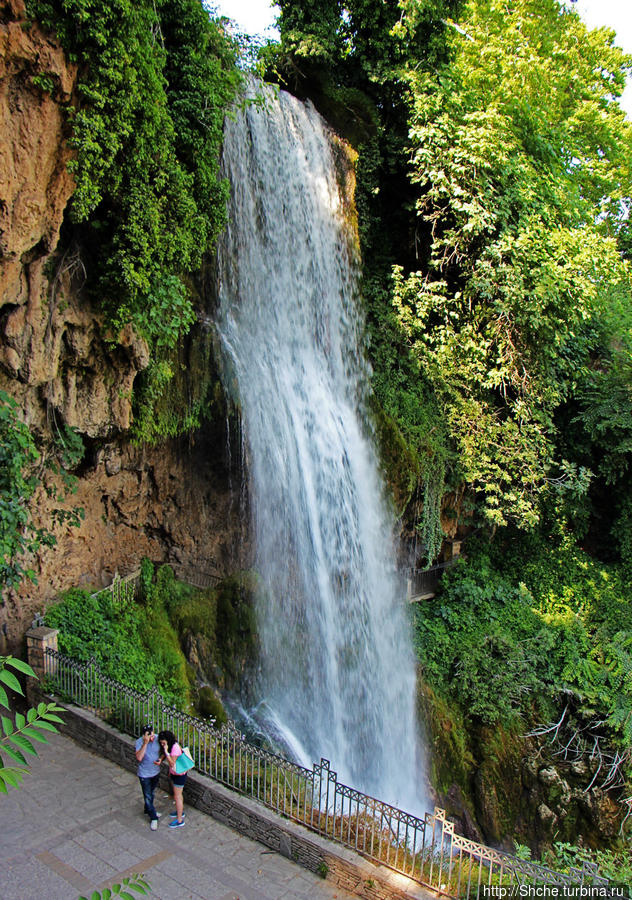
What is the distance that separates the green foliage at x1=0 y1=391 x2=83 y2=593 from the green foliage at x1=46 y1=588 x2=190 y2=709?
1038 mm

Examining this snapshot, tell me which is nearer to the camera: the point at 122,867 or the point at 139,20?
the point at 122,867

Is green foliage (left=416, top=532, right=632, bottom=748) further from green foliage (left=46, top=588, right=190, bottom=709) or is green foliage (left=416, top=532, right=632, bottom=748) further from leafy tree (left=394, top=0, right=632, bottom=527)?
green foliage (left=46, top=588, right=190, bottom=709)

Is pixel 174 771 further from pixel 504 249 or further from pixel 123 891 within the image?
pixel 504 249

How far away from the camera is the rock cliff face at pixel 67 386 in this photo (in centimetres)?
617

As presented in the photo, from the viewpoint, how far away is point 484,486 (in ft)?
44.7

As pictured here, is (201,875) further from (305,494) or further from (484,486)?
(484,486)

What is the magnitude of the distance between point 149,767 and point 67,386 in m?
4.86

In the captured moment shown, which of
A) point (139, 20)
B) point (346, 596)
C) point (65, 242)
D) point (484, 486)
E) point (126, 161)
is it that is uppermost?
point (139, 20)

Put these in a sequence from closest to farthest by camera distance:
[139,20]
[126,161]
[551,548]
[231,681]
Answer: [139,20] → [126,161] → [231,681] → [551,548]

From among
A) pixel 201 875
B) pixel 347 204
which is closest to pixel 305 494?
pixel 201 875

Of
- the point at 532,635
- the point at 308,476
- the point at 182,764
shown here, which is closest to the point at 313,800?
the point at 182,764

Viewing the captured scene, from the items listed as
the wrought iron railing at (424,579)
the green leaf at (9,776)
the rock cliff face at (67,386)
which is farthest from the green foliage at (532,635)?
the green leaf at (9,776)

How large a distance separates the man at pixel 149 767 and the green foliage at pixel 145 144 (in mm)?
4862

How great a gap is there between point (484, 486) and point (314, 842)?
9.32 m
